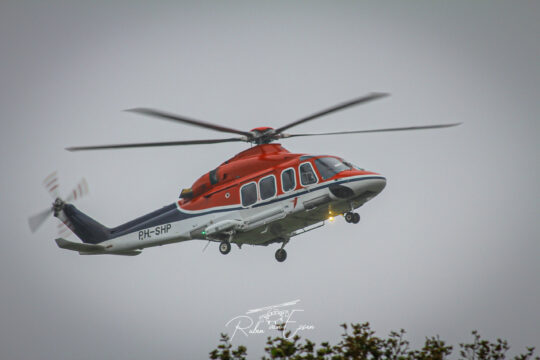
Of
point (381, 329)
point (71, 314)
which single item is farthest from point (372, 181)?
point (381, 329)

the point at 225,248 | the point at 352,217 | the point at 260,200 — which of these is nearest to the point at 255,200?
the point at 260,200

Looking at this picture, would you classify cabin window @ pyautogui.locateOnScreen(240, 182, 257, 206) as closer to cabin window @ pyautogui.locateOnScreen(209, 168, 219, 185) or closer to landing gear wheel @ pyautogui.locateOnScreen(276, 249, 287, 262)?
cabin window @ pyautogui.locateOnScreen(209, 168, 219, 185)

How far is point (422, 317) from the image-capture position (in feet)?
615

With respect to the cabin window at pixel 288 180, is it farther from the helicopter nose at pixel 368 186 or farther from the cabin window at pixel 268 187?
the helicopter nose at pixel 368 186

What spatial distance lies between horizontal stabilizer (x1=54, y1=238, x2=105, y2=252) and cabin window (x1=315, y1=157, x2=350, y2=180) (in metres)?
11.0

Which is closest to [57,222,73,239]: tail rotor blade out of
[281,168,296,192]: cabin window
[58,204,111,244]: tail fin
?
[58,204,111,244]: tail fin

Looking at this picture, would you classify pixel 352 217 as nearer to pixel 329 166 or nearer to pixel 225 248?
pixel 329 166

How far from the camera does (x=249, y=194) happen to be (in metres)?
30.7

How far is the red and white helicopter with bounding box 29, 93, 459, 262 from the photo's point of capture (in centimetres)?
2898

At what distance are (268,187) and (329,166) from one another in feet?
8.69

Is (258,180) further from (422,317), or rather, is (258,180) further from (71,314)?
(422,317)

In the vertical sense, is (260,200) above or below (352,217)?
above

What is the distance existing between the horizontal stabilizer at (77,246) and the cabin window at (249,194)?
24.6 feet

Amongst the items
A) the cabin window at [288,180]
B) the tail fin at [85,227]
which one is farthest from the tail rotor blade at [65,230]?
the cabin window at [288,180]
